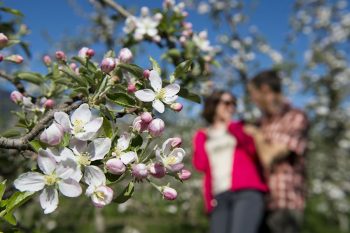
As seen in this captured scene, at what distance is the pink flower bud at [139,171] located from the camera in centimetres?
99

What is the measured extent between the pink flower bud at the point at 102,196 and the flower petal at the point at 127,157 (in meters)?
0.07

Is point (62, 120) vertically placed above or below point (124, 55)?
below

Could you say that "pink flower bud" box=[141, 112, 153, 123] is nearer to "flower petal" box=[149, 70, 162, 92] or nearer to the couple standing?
"flower petal" box=[149, 70, 162, 92]

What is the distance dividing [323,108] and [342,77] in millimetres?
693

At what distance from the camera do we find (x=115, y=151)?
1.01 m

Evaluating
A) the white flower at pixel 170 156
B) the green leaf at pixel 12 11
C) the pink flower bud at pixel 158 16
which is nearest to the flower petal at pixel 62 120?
the white flower at pixel 170 156

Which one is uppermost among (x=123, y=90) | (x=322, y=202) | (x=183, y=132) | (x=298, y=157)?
(x=123, y=90)

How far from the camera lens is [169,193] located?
1109mm

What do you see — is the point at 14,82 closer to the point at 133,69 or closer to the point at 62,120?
the point at 133,69

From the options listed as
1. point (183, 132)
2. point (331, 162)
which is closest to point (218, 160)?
point (183, 132)

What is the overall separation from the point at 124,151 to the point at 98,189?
0.11 metres

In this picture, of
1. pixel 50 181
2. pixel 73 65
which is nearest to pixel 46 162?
pixel 50 181

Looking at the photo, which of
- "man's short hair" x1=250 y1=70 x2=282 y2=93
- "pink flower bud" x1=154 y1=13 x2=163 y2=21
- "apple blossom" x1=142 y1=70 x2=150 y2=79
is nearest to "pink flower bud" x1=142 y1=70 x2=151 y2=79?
"apple blossom" x1=142 y1=70 x2=150 y2=79

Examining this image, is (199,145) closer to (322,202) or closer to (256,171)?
(256,171)
